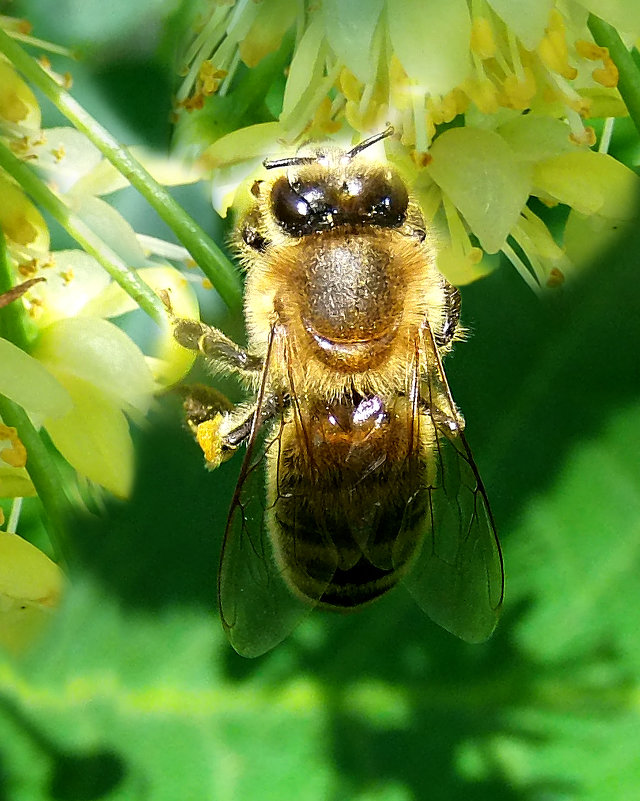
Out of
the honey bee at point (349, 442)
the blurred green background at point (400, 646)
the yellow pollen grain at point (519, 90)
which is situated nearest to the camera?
the honey bee at point (349, 442)

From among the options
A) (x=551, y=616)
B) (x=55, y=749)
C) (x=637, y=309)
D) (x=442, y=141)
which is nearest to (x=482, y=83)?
(x=442, y=141)

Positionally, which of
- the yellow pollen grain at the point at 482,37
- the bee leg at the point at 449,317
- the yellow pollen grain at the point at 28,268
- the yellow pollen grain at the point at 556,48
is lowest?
the bee leg at the point at 449,317

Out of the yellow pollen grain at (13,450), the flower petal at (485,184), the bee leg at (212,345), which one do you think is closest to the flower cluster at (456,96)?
the flower petal at (485,184)

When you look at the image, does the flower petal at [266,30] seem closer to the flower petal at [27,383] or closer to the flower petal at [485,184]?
the flower petal at [485,184]

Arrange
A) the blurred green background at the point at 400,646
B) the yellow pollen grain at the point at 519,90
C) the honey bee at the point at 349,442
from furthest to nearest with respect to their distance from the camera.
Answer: the blurred green background at the point at 400,646
the yellow pollen grain at the point at 519,90
the honey bee at the point at 349,442

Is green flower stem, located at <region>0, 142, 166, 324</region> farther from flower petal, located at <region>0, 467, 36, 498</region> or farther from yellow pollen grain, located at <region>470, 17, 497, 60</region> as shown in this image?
yellow pollen grain, located at <region>470, 17, 497, 60</region>

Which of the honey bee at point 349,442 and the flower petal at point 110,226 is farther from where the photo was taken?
the flower petal at point 110,226

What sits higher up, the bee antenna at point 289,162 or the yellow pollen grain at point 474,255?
the bee antenna at point 289,162
